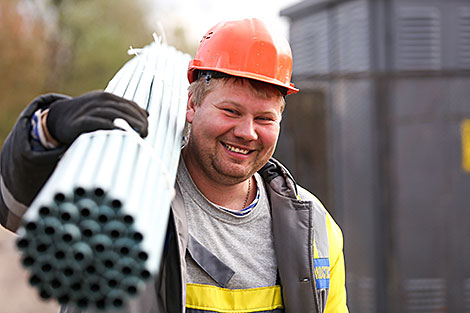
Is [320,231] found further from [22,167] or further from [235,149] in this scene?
[22,167]

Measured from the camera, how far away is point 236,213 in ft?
6.77

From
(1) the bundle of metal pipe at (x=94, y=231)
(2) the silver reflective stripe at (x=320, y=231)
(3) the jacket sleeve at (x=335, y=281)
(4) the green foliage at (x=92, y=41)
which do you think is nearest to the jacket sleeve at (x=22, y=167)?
(1) the bundle of metal pipe at (x=94, y=231)

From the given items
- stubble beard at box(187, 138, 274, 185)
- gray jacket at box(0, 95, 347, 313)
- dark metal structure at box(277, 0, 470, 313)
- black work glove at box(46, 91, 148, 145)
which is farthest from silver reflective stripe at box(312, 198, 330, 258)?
dark metal structure at box(277, 0, 470, 313)

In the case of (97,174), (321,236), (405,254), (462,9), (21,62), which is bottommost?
(405,254)

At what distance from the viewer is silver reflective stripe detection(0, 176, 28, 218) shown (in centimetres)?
167

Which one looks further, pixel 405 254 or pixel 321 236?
pixel 405 254

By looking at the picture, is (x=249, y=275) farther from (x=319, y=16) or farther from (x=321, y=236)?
(x=319, y=16)

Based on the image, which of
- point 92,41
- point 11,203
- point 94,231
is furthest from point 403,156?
point 92,41

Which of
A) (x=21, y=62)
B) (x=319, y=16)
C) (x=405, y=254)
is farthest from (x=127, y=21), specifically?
(x=405, y=254)

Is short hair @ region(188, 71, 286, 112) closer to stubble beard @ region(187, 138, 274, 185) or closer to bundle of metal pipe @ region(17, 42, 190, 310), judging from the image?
stubble beard @ region(187, 138, 274, 185)

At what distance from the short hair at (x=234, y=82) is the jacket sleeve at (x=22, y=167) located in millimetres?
543

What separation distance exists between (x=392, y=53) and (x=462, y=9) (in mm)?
859

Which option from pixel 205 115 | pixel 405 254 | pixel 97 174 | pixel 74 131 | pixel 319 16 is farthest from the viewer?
pixel 319 16

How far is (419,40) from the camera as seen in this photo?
5.61m
